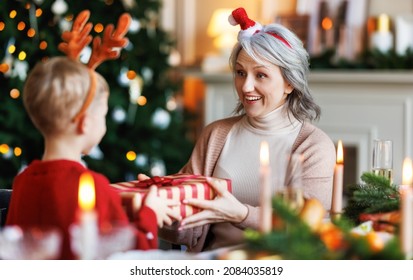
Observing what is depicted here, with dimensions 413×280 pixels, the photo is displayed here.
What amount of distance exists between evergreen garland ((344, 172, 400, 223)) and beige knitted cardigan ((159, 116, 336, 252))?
0.20 metres

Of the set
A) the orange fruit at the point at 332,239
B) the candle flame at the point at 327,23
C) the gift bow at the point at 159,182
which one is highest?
the candle flame at the point at 327,23

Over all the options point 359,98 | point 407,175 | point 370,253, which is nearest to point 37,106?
point 370,253

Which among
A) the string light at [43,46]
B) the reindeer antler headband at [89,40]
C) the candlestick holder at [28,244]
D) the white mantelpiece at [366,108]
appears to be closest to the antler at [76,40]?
the reindeer antler headband at [89,40]

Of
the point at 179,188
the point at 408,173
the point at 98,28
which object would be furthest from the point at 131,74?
the point at 408,173

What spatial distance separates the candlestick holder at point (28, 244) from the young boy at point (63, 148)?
12 centimetres

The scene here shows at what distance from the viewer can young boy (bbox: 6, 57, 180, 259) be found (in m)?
1.44

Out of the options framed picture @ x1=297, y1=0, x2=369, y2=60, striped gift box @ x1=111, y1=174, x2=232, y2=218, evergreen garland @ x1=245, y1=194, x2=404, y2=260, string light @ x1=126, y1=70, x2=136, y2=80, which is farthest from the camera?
framed picture @ x1=297, y1=0, x2=369, y2=60

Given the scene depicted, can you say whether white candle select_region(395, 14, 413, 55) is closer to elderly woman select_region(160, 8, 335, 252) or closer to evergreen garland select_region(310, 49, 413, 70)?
evergreen garland select_region(310, 49, 413, 70)

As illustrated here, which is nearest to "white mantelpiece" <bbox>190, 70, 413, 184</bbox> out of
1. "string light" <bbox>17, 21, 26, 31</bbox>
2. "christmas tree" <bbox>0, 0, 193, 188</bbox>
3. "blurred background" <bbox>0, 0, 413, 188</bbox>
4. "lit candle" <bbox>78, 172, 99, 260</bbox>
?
"blurred background" <bbox>0, 0, 413, 188</bbox>

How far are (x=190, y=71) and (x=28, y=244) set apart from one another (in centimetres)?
415

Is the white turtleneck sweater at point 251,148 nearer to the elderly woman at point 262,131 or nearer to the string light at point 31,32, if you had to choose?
the elderly woman at point 262,131

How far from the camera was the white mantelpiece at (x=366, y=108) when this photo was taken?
4.69 metres

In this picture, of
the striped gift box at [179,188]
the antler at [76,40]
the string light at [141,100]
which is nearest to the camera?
the antler at [76,40]

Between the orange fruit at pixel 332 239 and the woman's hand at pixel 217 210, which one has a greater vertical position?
the orange fruit at pixel 332 239
